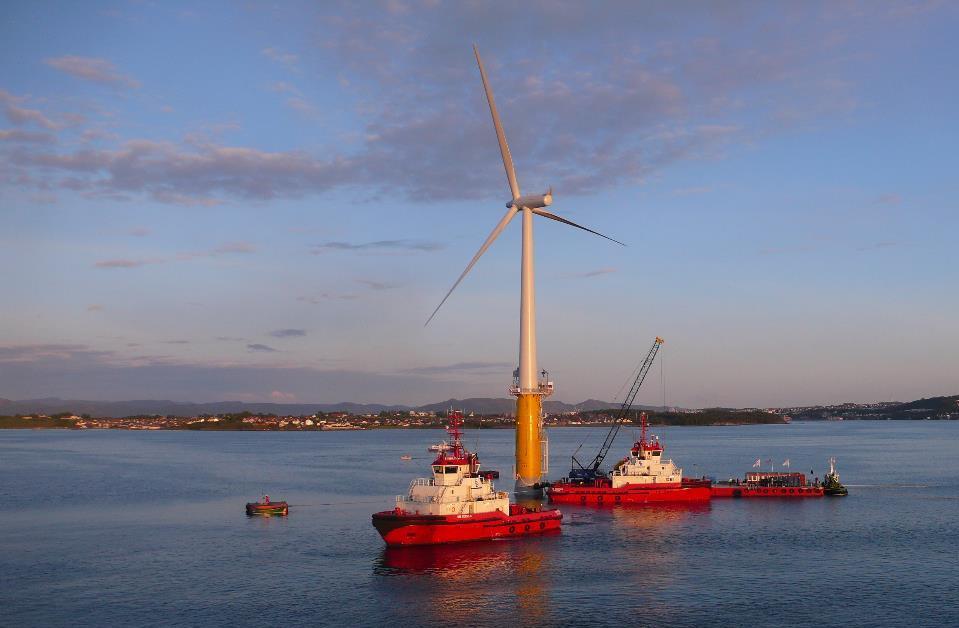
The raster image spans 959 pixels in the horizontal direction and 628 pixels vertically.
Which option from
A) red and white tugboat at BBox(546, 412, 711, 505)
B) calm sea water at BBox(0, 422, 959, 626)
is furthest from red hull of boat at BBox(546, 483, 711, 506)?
calm sea water at BBox(0, 422, 959, 626)

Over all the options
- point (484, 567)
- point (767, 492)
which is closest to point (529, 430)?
point (767, 492)

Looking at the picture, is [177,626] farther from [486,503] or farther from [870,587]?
[870,587]

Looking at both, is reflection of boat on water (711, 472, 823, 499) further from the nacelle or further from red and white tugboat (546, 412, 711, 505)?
the nacelle

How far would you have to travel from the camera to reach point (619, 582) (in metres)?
57.4

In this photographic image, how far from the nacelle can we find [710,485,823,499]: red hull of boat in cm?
4100

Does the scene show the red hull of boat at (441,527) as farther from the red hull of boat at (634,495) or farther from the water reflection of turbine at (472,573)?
the red hull of boat at (634,495)

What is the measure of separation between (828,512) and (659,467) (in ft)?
62.9

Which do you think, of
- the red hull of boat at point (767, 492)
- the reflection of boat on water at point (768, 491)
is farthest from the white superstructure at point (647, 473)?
the red hull of boat at point (767, 492)

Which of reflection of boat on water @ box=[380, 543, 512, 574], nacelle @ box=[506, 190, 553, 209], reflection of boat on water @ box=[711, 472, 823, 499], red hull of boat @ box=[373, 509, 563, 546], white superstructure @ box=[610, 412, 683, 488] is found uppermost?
nacelle @ box=[506, 190, 553, 209]

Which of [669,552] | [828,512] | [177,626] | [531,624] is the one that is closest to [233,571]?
[177,626]

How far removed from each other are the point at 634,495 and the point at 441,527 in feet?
124

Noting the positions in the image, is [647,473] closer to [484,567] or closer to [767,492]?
[767,492]

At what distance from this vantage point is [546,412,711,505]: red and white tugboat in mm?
101188

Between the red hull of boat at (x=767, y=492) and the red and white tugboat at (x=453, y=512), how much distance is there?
40547mm
